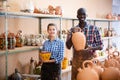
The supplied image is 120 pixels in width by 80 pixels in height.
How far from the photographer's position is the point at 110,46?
551 centimetres

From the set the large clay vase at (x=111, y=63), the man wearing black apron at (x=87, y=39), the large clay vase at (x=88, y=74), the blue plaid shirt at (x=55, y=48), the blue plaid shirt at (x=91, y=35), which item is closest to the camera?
the large clay vase at (x=88, y=74)

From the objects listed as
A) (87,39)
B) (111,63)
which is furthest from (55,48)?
(111,63)

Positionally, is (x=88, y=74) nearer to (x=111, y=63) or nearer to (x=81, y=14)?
(x=111, y=63)

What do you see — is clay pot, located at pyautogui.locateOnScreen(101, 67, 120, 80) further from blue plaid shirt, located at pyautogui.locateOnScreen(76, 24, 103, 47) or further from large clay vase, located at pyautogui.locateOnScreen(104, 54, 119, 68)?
blue plaid shirt, located at pyautogui.locateOnScreen(76, 24, 103, 47)

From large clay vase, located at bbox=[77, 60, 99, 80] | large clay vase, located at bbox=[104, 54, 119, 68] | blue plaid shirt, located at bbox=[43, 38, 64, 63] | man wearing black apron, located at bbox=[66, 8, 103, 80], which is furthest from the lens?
blue plaid shirt, located at bbox=[43, 38, 64, 63]

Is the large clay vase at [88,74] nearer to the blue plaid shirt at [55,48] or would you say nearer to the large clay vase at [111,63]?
the large clay vase at [111,63]

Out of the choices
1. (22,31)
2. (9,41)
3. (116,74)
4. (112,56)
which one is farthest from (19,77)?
(116,74)

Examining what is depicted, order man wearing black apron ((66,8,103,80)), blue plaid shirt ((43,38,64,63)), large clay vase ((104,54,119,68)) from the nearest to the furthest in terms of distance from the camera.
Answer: large clay vase ((104,54,119,68)), man wearing black apron ((66,8,103,80)), blue plaid shirt ((43,38,64,63))

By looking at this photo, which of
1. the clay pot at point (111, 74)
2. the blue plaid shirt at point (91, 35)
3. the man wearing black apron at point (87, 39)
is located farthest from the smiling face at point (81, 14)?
the clay pot at point (111, 74)

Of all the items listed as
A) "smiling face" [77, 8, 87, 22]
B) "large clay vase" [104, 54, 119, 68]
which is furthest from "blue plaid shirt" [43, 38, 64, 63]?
"large clay vase" [104, 54, 119, 68]

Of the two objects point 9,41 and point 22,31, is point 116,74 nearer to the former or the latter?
point 9,41

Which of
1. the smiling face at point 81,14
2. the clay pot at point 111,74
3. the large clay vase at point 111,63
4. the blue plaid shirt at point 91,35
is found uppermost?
the smiling face at point 81,14

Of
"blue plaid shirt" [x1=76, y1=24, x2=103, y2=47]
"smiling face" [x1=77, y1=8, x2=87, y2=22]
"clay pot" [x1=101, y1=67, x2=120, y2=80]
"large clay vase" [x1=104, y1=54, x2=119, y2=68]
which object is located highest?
"smiling face" [x1=77, y1=8, x2=87, y2=22]

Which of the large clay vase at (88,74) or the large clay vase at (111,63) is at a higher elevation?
the large clay vase at (111,63)
